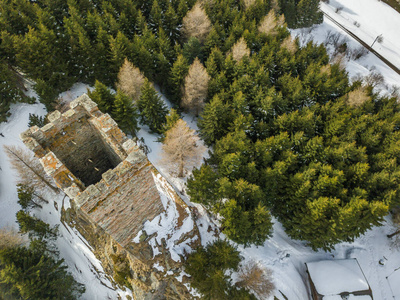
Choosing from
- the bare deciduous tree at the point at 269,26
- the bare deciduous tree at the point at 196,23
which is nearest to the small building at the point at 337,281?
the bare deciduous tree at the point at 196,23

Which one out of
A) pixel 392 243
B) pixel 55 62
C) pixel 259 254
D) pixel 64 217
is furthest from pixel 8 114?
pixel 392 243

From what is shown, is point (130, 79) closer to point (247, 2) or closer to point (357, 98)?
point (357, 98)

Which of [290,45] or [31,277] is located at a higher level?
[290,45]

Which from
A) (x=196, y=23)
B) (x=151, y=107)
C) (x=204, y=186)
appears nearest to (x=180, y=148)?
(x=204, y=186)

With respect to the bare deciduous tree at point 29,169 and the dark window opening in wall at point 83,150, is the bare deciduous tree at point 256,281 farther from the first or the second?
the bare deciduous tree at point 29,169

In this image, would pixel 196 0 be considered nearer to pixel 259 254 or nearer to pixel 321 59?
pixel 321 59
